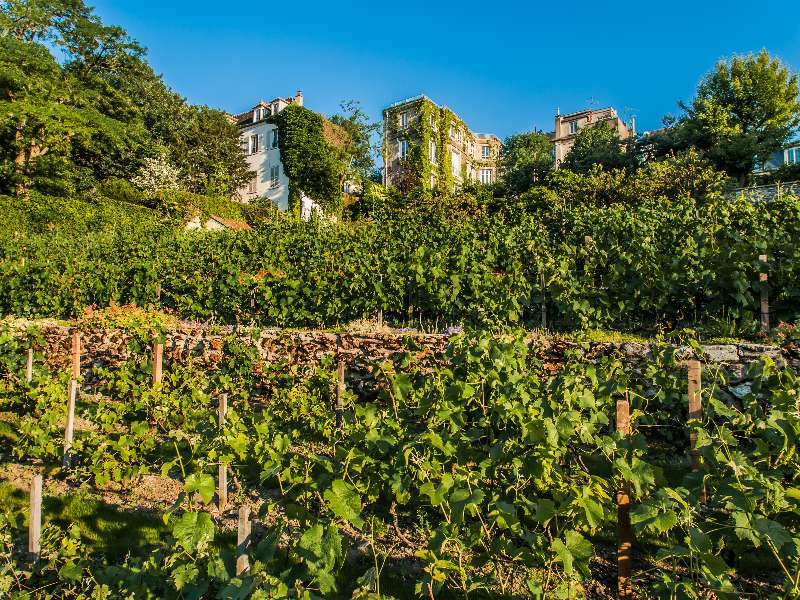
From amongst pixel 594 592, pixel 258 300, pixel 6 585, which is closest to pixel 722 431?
pixel 594 592

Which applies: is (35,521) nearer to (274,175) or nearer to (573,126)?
(274,175)

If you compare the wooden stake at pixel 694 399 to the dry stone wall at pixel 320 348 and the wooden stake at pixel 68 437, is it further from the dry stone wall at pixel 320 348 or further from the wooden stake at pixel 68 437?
the wooden stake at pixel 68 437

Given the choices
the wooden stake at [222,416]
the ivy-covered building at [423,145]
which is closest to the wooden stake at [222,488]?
the wooden stake at [222,416]

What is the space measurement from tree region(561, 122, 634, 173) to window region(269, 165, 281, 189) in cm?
1893

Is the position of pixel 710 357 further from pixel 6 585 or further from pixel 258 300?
pixel 258 300

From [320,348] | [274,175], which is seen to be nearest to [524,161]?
[274,175]

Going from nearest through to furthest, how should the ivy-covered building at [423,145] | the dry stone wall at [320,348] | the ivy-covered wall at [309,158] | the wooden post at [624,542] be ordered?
the wooden post at [624,542] → the dry stone wall at [320,348] → the ivy-covered wall at [309,158] → the ivy-covered building at [423,145]

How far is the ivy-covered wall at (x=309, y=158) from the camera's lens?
31984 millimetres

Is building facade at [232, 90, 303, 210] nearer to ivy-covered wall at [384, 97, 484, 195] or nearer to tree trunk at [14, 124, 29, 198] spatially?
ivy-covered wall at [384, 97, 484, 195]

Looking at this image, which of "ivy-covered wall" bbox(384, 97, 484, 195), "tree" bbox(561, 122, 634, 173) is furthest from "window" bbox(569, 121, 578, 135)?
"tree" bbox(561, 122, 634, 173)

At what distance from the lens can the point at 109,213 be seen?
2178cm

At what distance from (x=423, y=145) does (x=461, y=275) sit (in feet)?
90.2

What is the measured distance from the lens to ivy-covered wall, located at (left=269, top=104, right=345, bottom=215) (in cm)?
3198

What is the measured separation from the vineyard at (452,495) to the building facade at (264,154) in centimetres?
2998
